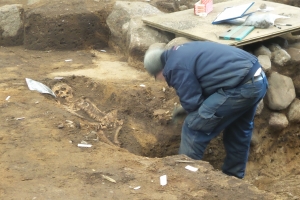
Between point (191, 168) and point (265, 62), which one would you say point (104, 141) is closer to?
point (191, 168)

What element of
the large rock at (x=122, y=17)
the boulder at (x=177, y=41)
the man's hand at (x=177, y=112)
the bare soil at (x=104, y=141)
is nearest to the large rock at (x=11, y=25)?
the bare soil at (x=104, y=141)

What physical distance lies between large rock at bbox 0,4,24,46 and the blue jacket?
429 centimetres

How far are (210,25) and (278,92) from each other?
1.31 metres

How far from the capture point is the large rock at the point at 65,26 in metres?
8.08

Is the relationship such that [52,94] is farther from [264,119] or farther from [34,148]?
[264,119]

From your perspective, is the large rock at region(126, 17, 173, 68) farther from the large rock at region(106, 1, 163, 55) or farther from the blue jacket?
the blue jacket

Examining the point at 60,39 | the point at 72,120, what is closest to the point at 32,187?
the point at 72,120

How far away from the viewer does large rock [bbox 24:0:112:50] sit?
318 inches

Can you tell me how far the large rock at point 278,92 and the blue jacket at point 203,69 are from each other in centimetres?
149

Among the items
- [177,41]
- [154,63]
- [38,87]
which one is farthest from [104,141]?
[177,41]

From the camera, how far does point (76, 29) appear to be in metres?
8.17

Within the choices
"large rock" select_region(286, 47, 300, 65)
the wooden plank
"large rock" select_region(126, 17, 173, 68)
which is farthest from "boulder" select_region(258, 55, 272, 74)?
"large rock" select_region(126, 17, 173, 68)

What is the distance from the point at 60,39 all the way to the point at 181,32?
2.41 metres

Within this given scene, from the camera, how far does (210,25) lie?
22.5 ft
